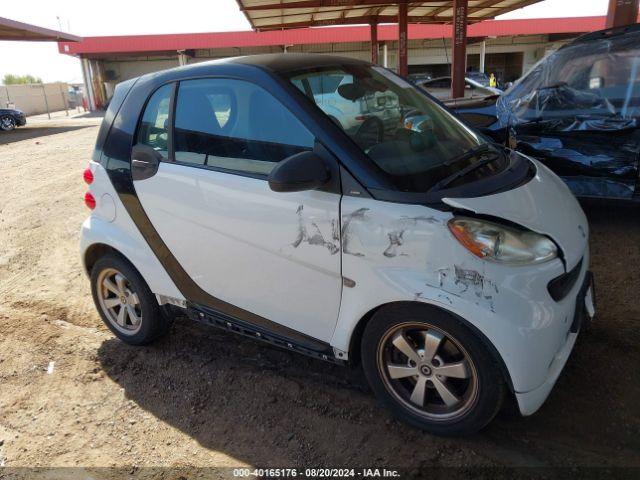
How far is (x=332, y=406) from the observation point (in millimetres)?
2732

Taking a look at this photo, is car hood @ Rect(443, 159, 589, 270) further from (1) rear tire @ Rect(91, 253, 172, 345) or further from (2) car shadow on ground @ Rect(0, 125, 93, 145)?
(2) car shadow on ground @ Rect(0, 125, 93, 145)

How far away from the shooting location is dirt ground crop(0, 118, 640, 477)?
239cm

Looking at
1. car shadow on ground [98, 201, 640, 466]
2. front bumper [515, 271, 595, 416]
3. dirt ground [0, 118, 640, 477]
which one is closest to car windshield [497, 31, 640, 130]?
dirt ground [0, 118, 640, 477]

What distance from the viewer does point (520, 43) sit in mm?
33969

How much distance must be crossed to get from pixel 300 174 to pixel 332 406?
4.26 feet

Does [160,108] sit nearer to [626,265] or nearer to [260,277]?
[260,277]

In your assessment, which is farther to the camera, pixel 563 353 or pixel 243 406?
pixel 243 406

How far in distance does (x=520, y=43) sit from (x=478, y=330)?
36.9 metres

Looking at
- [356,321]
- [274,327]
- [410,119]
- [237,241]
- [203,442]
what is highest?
[410,119]

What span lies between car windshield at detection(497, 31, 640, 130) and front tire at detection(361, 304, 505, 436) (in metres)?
3.43

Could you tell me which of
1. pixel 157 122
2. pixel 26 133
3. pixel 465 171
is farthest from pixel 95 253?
pixel 26 133

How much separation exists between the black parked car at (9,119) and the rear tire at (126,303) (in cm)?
2059

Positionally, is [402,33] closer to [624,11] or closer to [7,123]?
[624,11]

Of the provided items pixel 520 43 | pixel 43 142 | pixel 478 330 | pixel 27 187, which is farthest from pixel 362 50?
pixel 478 330
